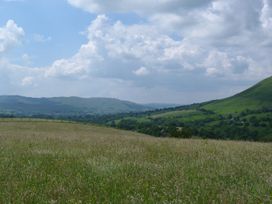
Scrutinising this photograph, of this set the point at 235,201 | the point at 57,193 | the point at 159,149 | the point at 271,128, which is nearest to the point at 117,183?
the point at 57,193

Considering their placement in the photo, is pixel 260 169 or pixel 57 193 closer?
pixel 57 193

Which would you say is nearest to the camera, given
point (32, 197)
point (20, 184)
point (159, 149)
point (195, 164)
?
point (32, 197)

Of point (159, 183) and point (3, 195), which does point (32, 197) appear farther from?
point (159, 183)

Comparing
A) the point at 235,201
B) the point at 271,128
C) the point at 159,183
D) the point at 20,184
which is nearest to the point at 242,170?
the point at 159,183

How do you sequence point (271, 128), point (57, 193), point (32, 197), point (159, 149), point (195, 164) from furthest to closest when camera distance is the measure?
point (271, 128) → point (159, 149) → point (195, 164) → point (57, 193) → point (32, 197)

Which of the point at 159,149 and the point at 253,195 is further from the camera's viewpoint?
the point at 159,149

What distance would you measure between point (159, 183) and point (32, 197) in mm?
2610

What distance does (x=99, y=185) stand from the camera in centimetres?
721

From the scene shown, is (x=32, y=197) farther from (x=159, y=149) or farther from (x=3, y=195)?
(x=159, y=149)

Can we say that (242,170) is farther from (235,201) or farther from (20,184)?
(20,184)

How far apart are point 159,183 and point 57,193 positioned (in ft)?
6.97

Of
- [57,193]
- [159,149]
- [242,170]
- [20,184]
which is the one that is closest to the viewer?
[57,193]

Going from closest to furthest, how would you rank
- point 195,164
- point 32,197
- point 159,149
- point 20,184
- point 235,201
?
point 235,201 < point 32,197 < point 20,184 < point 195,164 < point 159,149

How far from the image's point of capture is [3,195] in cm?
621
